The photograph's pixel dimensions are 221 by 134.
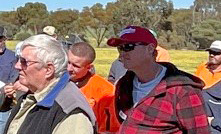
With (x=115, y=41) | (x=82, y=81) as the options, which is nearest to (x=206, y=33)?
(x=82, y=81)

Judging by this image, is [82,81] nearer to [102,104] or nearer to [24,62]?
[102,104]

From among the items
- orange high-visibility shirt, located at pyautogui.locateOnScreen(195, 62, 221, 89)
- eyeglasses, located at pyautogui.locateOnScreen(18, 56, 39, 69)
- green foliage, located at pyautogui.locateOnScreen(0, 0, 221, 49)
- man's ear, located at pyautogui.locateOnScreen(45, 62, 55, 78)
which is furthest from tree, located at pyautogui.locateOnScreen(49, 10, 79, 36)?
man's ear, located at pyautogui.locateOnScreen(45, 62, 55, 78)

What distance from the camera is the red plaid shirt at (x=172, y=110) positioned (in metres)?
3.14

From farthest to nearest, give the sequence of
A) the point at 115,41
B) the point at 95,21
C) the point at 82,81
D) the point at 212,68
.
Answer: the point at 95,21 < the point at 212,68 < the point at 82,81 < the point at 115,41

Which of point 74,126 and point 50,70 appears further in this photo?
point 50,70

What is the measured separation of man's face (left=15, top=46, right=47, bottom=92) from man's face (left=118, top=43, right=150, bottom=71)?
0.81 meters

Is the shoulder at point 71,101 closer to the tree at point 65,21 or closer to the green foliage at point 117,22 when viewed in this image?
the green foliage at point 117,22

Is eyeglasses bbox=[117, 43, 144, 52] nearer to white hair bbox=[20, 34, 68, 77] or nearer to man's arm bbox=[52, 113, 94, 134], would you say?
white hair bbox=[20, 34, 68, 77]

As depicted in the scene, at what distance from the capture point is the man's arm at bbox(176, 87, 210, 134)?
313 cm

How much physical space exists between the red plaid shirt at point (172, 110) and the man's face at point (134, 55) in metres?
0.22

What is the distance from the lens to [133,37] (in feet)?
11.5

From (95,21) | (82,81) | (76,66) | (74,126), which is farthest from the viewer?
(95,21)

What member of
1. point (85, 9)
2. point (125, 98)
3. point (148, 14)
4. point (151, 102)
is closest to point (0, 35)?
point (125, 98)

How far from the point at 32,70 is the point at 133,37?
3.02 feet
